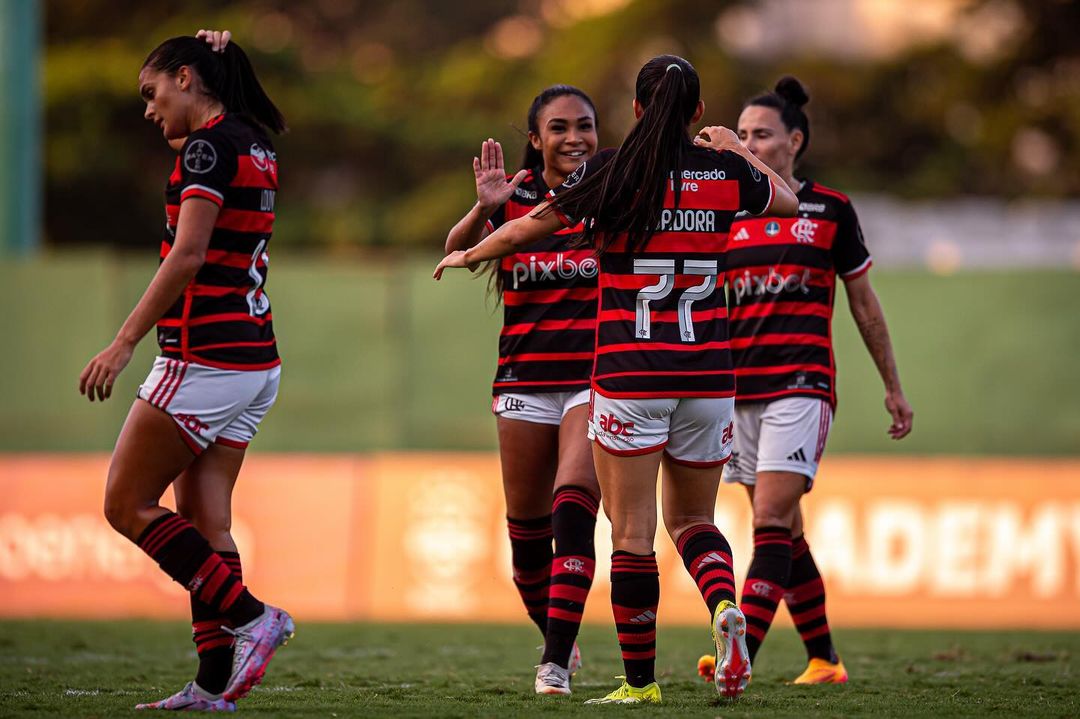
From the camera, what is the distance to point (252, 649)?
516 cm

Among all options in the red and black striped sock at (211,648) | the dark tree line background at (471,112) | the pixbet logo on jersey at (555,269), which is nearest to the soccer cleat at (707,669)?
the pixbet logo on jersey at (555,269)

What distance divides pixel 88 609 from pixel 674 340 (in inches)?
282

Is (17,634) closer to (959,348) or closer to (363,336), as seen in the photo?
(363,336)

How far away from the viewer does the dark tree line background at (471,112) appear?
2480 centimetres

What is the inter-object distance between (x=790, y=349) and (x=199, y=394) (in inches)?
101

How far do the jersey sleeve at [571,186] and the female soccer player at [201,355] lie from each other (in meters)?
0.97

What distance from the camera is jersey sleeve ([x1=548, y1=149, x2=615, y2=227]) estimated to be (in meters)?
5.32

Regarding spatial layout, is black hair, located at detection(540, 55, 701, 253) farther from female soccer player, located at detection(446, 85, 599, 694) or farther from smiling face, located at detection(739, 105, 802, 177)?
smiling face, located at detection(739, 105, 802, 177)

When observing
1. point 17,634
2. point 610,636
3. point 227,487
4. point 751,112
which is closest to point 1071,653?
point 610,636

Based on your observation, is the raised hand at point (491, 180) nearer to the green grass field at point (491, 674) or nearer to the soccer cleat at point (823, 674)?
the green grass field at point (491, 674)

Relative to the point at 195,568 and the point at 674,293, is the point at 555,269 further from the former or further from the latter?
the point at 195,568

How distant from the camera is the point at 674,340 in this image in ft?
17.6

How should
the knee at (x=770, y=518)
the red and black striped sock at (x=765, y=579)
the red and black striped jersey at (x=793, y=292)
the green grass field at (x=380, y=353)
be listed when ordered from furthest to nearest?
the green grass field at (x=380, y=353) → the red and black striped jersey at (x=793, y=292) → the knee at (x=770, y=518) → the red and black striped sock at (x=765, y=579)

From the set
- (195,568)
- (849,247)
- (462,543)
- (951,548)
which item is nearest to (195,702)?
(195,568)
